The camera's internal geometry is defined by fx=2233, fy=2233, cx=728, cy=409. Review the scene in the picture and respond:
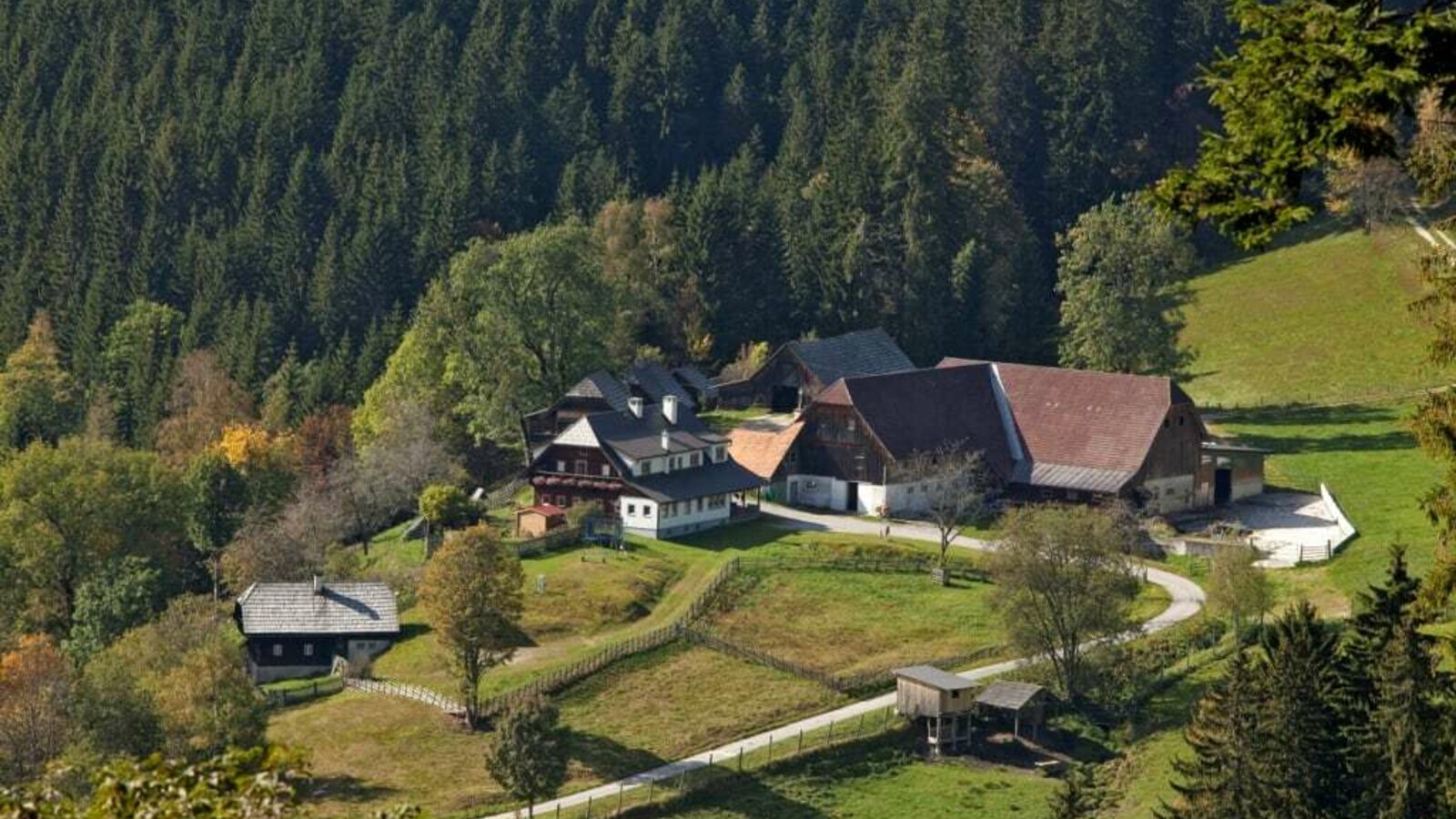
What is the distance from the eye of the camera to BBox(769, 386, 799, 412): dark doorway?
343 feet

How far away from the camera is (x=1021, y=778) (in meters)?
68.0

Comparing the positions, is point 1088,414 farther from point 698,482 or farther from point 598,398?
point 598,398

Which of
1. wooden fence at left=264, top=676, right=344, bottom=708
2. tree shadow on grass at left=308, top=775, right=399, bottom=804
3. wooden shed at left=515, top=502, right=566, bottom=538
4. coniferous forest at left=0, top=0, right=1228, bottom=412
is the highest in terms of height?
coniferous forest at left=0, top=0, right=1228, bottom=412

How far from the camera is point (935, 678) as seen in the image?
71250 mm

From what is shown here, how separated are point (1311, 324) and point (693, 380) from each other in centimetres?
3230

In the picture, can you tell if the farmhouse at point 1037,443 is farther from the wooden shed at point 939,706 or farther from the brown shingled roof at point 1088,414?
the wooden shed at point 939,706

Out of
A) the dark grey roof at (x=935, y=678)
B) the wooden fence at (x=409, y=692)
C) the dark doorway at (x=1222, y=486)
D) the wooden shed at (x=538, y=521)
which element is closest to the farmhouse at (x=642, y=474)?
the wooden shed at (x=538, y=521)

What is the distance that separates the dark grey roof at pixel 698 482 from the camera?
88.1 metres

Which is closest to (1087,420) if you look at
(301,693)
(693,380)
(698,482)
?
(698,482)

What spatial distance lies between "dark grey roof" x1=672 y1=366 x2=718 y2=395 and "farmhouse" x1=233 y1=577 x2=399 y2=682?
1148 inches

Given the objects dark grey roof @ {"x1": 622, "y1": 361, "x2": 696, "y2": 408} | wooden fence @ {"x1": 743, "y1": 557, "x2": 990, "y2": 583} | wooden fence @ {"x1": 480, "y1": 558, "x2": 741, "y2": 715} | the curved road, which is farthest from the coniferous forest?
wooden fence @ {"x1": 480, "y1": 558, "x2": 741, "y2": 715}

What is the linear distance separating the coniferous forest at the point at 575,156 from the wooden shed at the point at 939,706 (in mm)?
43855

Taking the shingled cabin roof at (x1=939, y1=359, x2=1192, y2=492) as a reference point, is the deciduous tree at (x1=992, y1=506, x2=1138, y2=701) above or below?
below

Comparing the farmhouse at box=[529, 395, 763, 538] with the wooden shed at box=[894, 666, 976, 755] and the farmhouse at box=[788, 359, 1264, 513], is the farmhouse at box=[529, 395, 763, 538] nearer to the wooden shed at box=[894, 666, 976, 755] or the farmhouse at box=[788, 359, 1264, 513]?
the farmhouse at box=[788, 359, 1264, 513]
